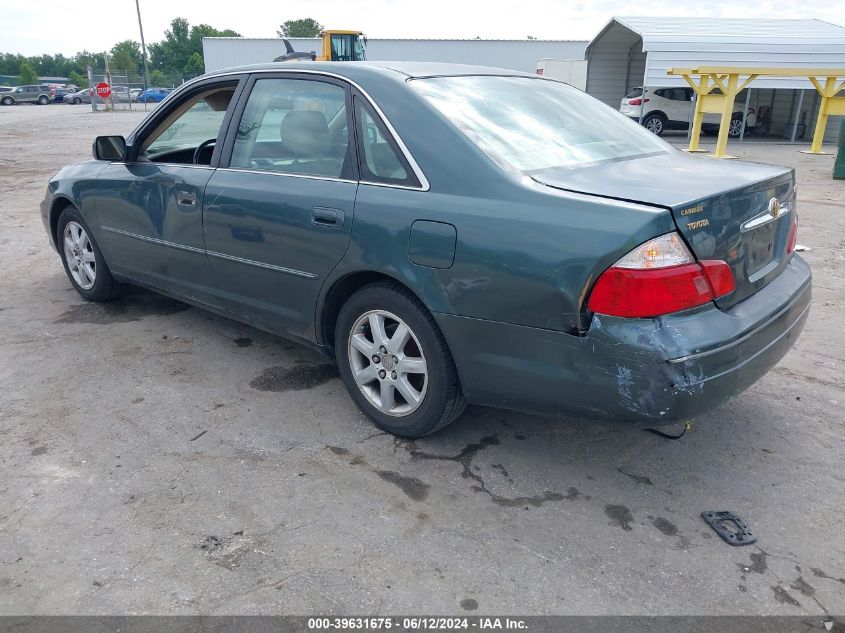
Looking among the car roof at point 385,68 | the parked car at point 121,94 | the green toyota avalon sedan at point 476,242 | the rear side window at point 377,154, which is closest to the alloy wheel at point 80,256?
the green toyota avalon sedan at point 476,242

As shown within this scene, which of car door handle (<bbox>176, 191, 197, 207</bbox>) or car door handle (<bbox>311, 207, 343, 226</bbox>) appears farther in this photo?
car door handle (<bbox>176, 191, 197, 207</bbox>)

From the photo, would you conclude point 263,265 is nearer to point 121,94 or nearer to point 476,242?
point 476,242

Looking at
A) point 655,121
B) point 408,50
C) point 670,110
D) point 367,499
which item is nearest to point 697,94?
point 670,110

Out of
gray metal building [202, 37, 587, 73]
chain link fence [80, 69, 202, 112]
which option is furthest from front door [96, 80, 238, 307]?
gray metal building [202, 37, 587, 73]

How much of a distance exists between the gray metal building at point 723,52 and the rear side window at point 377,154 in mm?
18825

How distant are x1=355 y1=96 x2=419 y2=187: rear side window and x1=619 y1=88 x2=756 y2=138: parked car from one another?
1943cm

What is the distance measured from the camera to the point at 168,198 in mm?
4117

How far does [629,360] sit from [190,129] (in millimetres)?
3491

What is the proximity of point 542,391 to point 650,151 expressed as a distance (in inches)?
60.8

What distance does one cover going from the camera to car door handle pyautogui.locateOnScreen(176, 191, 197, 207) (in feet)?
12.9

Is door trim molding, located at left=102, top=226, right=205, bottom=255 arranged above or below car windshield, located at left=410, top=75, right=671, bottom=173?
below

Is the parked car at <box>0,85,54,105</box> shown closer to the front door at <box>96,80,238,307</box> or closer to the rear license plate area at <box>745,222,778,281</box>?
the front door at <box>96,80,238,307</box>

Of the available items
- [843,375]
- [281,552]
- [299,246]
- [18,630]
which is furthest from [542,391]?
[843,375]

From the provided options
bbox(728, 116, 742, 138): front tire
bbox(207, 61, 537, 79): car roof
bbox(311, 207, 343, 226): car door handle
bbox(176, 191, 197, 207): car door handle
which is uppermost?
bbox(207, 61, 537, 79): car roof
